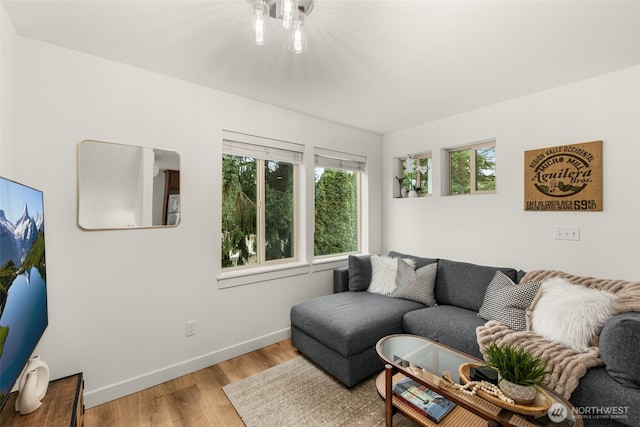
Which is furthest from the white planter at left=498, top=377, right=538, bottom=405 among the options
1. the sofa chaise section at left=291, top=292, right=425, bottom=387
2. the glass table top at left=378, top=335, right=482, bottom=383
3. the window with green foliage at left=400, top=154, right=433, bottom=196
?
the window with green foliage at left=400, top=154, right=433, bottom=196

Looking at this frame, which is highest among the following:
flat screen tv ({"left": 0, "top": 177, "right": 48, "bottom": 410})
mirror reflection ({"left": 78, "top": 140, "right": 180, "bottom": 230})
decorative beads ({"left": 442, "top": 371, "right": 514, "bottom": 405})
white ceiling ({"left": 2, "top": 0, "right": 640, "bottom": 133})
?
white ceiling ({"left": 2, "top": 0, "right": 640, "bottom": 133})

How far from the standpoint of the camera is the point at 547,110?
2.49 metres

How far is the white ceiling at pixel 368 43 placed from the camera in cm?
149

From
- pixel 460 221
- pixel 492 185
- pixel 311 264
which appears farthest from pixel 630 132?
pixel 311 264

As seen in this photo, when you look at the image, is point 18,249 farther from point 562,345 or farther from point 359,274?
point 562,345

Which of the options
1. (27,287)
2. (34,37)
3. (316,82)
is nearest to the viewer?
(27,287)

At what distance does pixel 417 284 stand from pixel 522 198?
4.13ft

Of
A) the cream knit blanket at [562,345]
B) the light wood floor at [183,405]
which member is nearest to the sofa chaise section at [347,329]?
the light wood floor at [183,405]

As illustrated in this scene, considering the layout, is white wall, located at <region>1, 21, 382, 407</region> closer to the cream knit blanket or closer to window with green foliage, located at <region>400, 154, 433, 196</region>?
window with green foliage, located at <region>400, 154, 433, 196</region>

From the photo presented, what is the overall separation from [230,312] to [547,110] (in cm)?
333

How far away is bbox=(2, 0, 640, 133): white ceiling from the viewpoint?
1.49 meters

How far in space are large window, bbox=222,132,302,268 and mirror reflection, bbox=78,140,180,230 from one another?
1.81 ft

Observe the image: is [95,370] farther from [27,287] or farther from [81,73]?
[81,73]

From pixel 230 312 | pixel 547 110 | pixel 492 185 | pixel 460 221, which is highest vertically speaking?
pixel 547 110
